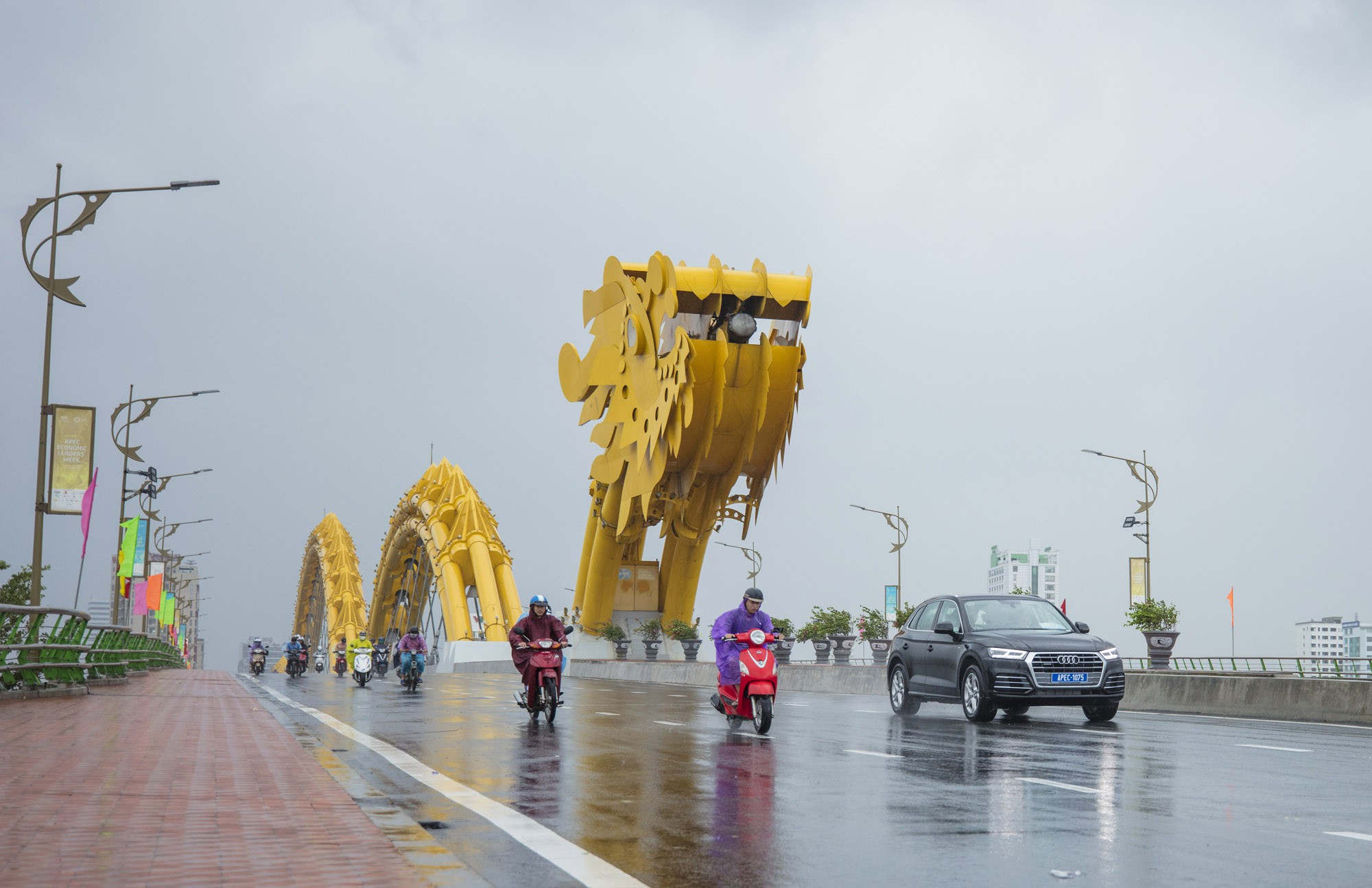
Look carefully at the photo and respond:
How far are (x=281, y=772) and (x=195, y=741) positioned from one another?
363 cm

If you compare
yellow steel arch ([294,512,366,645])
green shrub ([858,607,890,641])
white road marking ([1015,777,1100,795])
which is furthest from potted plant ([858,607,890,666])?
yellow steel arch ([294,512,366,645])

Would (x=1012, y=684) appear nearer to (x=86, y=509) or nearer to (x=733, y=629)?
(x=733, y=629)

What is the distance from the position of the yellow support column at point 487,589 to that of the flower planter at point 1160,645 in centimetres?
4014

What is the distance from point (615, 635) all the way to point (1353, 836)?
2103 inches

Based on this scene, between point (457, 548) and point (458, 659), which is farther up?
point (457, 548)

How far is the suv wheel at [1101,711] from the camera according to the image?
1881 cm

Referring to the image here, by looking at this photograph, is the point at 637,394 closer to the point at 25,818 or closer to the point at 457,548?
the point at 457,548

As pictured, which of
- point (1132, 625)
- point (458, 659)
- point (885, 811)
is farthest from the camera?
point (458, 659)

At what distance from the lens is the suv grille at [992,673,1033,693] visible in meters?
17.7

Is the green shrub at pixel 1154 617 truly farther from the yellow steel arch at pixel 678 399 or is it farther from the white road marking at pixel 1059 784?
the white road marking at pixel 1059 784

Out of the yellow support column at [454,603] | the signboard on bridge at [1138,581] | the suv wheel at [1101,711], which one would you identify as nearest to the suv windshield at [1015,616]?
the suv wheel at [1101,711]

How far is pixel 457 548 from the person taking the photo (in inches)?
3314

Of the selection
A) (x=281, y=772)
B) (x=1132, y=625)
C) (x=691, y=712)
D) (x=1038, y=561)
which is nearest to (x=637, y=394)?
(x=1132, y=625)

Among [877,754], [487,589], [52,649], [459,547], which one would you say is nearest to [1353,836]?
[877,754]
